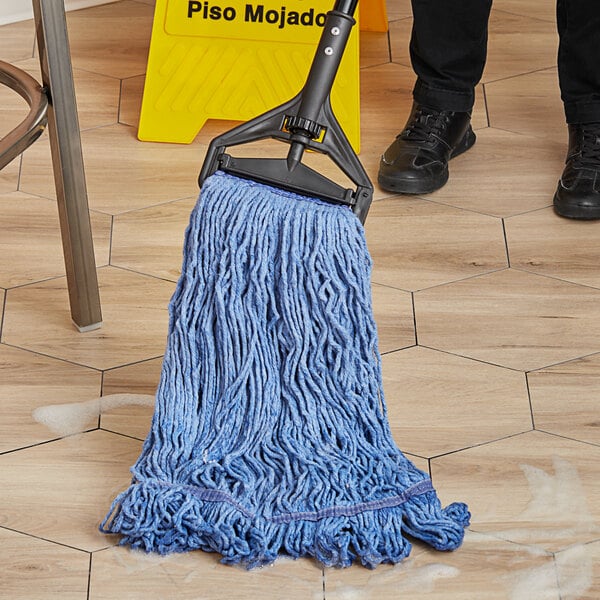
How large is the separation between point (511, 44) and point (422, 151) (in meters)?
0.55

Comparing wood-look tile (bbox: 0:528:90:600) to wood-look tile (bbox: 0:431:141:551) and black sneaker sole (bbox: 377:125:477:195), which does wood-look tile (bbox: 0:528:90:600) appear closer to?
wood-look tile (bbox: 0:431:141:551)

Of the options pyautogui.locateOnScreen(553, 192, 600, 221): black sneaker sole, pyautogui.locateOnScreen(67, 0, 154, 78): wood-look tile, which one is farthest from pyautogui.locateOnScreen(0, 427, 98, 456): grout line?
pyautogui.locateOnScreen(67, 0, 154, 78): wood-look tile

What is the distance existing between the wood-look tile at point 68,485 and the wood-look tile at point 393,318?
0.37 metres

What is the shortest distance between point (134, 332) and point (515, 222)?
2.04ft

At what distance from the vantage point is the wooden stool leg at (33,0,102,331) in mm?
1133

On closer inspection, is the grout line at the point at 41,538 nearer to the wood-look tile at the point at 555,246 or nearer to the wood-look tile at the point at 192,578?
the wood-look tile at the point at 192,578

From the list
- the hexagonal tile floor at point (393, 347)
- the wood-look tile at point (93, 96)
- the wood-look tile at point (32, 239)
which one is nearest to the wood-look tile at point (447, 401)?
the hexagonal tile floor at point (393, 347)

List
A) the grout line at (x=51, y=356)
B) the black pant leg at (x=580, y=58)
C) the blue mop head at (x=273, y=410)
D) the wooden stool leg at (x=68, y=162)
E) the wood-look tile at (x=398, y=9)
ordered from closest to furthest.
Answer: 1. the blue mop head at (x=273, y=410)
2. the wooden stool leg at (x=68, y=162)
3. the grout line at (x=51, y=356)
4. the black pant leg at (x=580, y=58)
5. the wood-look tile at (x=398, y=9)

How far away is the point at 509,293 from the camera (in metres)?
1.46

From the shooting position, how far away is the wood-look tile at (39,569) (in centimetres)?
100

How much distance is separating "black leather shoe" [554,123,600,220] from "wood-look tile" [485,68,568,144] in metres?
0.14

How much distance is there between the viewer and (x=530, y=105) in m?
1.92

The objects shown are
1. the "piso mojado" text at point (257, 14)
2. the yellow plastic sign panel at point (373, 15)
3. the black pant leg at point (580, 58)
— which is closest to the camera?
the black pant leg at point (580, 58)

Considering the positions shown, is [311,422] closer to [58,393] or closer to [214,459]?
[214,459]
